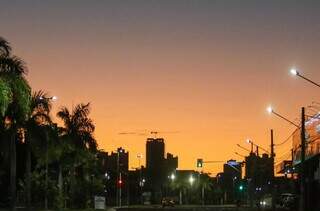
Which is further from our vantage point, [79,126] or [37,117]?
[79,126]

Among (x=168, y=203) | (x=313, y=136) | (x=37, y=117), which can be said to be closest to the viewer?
(x=37, y=117)

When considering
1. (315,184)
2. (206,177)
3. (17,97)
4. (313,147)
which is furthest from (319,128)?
(206,177)

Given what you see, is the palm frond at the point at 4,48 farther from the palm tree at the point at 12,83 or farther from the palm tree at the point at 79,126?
the palm tree at the point at 79,126

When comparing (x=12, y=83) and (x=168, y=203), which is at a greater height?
(x=12, y=83)

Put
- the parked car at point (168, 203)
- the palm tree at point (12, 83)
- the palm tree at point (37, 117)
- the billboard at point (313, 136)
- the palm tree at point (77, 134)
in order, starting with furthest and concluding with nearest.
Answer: the parked car at point (168, 203) → the palm tree at point (77, 134) → the billboard at point (313, 136) → the palm tree at point (37, 117) → the palm tree at point (12, 83)

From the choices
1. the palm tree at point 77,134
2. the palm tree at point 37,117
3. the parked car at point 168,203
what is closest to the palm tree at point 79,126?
the palm tree at point 77,134

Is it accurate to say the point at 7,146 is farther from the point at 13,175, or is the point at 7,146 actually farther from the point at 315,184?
the point at 315,184

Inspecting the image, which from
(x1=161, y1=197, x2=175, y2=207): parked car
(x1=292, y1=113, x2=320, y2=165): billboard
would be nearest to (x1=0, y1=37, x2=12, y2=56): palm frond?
(x1=292, y1=113, x2=320, y2=165): billboard

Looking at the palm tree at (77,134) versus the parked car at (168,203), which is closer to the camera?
the palm tree at (77,134)

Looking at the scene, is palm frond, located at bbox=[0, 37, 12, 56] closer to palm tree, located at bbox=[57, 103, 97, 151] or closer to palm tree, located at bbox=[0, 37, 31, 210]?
palm tree, located at bbox=[0, 37, 31, 210]

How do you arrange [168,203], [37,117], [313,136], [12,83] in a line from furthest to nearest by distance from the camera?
[168,203] < [313,136] < [37,117] < [12,83]

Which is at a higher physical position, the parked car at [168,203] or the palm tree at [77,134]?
the palm tree at [77,134]

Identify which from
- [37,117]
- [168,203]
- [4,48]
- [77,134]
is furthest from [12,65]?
[168,203]

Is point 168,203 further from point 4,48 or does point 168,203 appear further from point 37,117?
point 4,48
